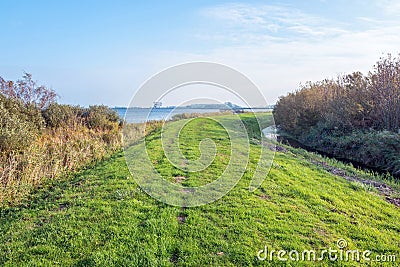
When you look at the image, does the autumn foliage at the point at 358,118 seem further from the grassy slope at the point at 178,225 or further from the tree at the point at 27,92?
the tree at the point at 27,92

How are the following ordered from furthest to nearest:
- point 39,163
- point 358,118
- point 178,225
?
point 358,118, point 39,163, point 178,225

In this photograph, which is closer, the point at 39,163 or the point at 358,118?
the point at 39,163

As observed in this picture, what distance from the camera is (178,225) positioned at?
18.7ft

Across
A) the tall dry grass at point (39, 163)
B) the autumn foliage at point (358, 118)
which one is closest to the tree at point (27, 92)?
the tall dry grass at point (39, 163)

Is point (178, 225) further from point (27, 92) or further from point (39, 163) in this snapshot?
point (27, 92)

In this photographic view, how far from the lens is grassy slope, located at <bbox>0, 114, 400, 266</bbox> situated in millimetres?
4668

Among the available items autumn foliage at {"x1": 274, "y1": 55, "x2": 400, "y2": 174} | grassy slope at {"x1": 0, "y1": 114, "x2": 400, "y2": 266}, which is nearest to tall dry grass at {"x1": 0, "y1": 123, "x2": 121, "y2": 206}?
grassy slope at {"x1": 0, "y1": 114, "x2": 400, "y2": 266}

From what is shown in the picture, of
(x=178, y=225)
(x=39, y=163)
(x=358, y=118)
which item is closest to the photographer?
(x=178, y=225)

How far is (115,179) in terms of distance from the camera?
339 inches

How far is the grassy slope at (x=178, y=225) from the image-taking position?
4.67 m

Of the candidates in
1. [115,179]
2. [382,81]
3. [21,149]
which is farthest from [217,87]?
[382,81]

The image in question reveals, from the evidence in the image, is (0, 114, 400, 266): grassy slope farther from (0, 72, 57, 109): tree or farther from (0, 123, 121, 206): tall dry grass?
(0, 72, 57, 109): tree

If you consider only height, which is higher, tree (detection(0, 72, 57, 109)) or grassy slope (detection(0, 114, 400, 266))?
tree (detection(0, 72, 57, 109))

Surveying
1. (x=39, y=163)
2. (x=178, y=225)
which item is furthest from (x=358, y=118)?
(x=39, y=163)
